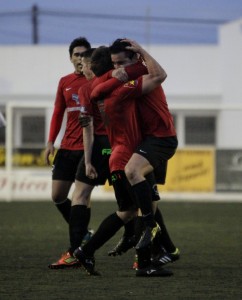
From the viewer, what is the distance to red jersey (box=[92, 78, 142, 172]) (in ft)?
29.9

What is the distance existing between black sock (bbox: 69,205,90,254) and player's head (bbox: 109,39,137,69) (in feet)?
5.01

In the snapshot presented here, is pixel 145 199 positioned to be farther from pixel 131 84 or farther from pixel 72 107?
pixel 72 107

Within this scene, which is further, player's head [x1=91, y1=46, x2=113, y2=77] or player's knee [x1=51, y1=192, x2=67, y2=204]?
player's knee [x1=51, y1=192, x2=67, y2=204]

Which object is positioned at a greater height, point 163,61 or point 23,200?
point 163,61

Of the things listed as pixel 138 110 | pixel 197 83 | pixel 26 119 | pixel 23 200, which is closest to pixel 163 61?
pixel 197 83

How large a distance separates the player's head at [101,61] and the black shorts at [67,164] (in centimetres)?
140

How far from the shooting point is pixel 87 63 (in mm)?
10000

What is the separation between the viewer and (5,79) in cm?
3616

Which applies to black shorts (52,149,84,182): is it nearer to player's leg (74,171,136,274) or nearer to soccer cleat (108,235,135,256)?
soccer cleat (108,235,135,256)

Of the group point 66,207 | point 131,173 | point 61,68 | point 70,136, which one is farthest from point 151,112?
point 61,68

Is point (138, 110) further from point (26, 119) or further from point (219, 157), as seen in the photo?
point (26, 119)

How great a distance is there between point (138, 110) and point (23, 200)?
13.4 metres

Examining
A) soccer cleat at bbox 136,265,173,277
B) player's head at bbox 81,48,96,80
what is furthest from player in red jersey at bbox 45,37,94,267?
soccer cleat at bbox 136,265,173,277

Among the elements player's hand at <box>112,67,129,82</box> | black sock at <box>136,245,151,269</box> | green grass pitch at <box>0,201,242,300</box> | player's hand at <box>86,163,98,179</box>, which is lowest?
green grass pitch at <box>0,201,242,300</box>
